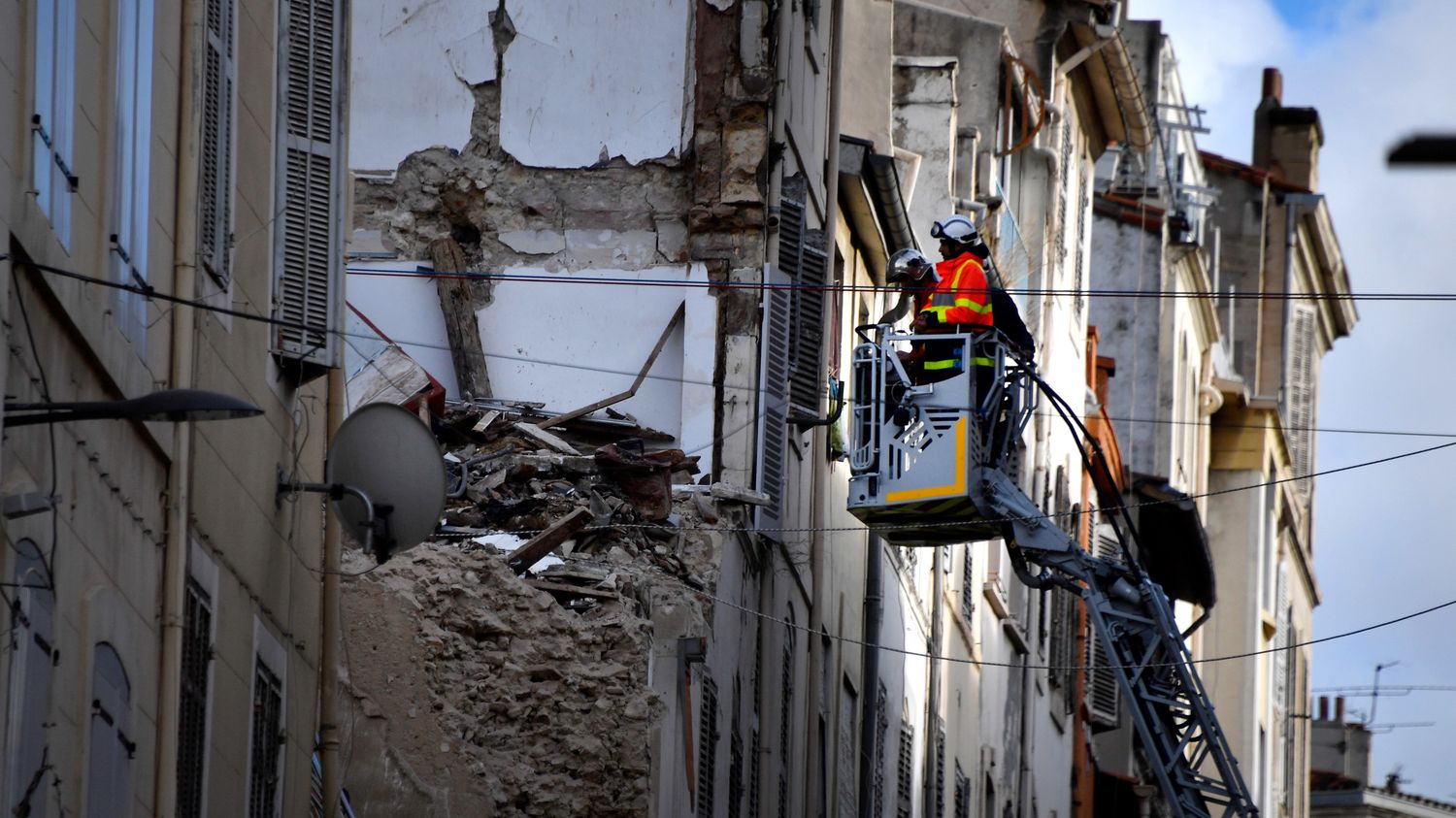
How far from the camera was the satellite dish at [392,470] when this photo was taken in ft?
42.1

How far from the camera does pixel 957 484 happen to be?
20531mm

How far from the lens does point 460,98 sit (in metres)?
20.6

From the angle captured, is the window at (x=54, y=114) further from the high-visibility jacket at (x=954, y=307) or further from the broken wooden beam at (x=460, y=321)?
the high-visibility jacket at (x=954, y=307)

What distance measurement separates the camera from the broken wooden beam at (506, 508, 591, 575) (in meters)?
17.0

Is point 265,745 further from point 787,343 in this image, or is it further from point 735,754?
point 787,343

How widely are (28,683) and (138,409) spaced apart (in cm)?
102

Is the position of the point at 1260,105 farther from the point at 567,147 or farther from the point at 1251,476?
the point at 567,147

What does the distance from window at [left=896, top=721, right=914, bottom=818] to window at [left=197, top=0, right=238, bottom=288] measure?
14.5 meters

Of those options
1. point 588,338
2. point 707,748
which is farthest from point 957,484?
point 707,748

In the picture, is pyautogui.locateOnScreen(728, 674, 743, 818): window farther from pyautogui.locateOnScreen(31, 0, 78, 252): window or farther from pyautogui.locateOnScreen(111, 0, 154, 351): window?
pyautogui.locateOnScreen(31, 0, 78, 252): window

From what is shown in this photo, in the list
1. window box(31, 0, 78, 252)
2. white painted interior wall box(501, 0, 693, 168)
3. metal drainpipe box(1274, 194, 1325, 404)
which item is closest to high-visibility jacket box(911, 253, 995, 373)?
white painted interior wall box(501, 0, 693, 168)

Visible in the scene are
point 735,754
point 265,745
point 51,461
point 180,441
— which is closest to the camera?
point 51,461

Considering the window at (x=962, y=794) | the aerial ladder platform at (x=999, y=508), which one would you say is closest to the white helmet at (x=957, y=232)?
the aerial ladder platform at (x=999, y=508)

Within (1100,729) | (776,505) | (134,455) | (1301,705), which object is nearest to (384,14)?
(776,505)
